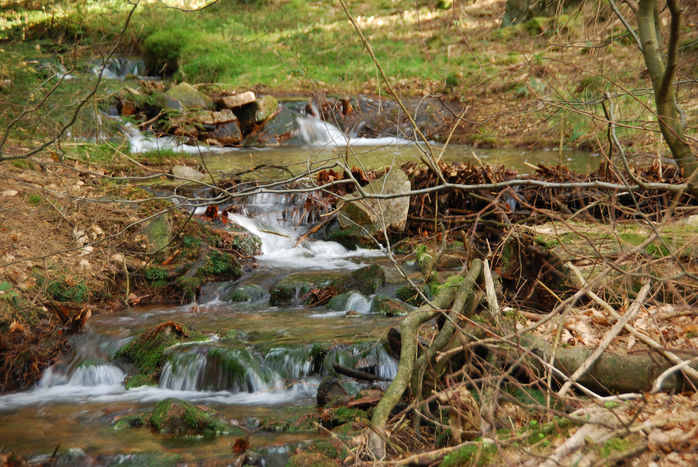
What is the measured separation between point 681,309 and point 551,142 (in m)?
11.1

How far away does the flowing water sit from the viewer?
3939mm

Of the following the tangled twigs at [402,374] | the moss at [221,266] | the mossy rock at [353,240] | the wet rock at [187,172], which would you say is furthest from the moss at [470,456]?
the wet rock at [187,172]

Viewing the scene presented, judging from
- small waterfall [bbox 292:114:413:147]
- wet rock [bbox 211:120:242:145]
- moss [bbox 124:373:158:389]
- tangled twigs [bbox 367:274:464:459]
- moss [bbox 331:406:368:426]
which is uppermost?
tangled twigs [bbox 367:274:464:459]

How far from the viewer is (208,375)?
5020 mm

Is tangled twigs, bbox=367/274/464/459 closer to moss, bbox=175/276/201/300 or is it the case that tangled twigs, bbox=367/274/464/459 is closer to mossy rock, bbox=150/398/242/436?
mossy rock, bbox=150/398/242/436

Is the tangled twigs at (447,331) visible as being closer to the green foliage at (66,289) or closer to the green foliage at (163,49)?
the green foliage at (66,289)

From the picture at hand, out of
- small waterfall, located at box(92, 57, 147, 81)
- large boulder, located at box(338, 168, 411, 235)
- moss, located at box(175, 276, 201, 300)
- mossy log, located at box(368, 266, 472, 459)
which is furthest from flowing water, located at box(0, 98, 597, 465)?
small waterfall, located at box(92, 57, 147, 81)

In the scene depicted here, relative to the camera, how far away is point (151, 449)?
3.83 metres

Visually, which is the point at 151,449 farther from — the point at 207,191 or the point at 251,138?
the point at 251,138

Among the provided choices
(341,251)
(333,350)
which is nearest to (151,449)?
(333,350)

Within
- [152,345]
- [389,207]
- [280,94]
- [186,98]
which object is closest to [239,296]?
[152,345]

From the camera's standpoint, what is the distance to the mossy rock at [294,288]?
692 centimetres

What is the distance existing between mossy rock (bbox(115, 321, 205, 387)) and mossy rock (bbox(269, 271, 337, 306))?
1427mm

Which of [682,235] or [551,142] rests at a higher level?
[682,235]
